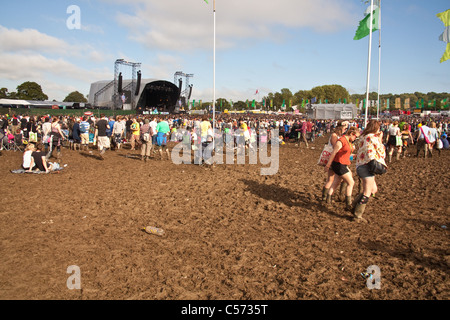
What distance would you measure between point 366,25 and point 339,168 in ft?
26.5

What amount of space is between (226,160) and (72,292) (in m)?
10.2

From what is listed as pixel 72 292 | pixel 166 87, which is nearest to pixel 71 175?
pixel 72 292

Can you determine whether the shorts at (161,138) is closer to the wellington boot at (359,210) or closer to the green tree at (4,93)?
the wellington boot at (359,210)

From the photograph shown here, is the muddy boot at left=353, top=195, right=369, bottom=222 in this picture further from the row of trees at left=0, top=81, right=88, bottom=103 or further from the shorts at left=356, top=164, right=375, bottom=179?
the row of trees at left=0, top=81, right=88, bottom=103

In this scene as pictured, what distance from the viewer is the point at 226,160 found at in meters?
13.3

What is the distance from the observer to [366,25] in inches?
443

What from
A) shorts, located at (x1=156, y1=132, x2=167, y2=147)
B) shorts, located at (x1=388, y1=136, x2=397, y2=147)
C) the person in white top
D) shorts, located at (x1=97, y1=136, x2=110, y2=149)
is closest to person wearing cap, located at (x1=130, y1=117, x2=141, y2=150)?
shorts, located at (x1=97, y1=136, x2=110, y2=149)

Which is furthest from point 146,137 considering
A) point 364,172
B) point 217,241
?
point 364,172

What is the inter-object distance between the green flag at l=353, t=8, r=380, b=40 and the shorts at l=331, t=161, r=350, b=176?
25.6 ft

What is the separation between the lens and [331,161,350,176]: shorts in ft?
19.8

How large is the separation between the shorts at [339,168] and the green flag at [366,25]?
7.80 metres

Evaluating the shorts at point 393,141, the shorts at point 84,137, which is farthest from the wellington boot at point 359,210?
the shorts at point 84,137

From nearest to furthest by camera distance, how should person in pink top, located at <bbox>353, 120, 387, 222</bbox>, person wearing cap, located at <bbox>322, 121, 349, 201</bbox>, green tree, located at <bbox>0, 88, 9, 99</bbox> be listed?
person in pink top, located at <bbox>353, 120, 387, 222</bbox> → person wearing cap, located at <bbox>322, 121, 349, 201</bbox> → green tree, located at <bbox>0, 88, 9, 99</bbox>
